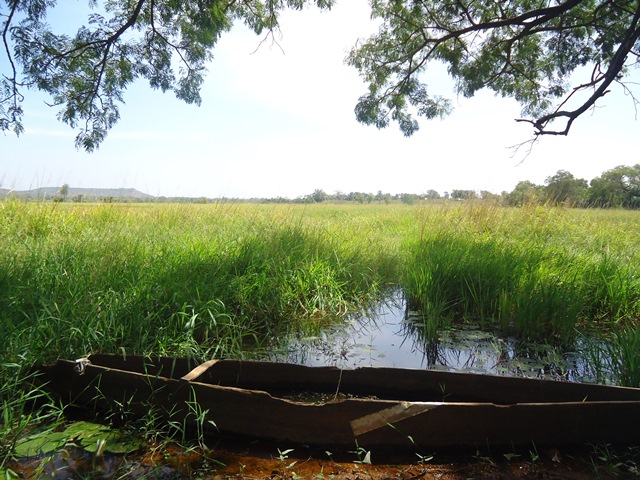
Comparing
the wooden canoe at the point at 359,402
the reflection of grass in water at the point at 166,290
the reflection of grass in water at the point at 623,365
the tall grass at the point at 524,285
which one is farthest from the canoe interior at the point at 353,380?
the tall grass at the point at 524,285

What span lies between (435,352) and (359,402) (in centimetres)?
156

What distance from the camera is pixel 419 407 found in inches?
72.4

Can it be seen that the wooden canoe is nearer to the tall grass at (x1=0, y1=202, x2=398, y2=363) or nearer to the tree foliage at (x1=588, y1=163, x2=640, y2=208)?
the tall grass at (x1=0, y1=202, x2=398, y2=363)

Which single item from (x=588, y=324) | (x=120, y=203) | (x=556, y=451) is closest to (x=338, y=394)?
(x=556, y=451)

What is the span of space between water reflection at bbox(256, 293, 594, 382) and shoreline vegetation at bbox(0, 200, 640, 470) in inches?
5.8

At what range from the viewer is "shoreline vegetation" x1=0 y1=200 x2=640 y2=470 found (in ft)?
8.59

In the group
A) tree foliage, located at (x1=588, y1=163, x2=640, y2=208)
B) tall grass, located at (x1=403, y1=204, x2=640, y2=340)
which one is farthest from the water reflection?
tree foliage, located at (x1=588, y1=163, x2=640, y2=208)

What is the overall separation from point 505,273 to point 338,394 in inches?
107

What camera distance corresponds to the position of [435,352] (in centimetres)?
317

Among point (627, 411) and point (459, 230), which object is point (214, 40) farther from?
point (627, 411)

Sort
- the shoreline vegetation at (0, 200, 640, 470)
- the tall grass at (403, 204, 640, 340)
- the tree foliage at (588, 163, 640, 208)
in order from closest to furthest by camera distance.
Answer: the shoreline vegetation at (0, 200, 640, 470), the tall grass at (403, 204, 640, 340), the tree foliage at (588, 163, 640, 208)

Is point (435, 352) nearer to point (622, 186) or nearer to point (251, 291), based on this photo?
point (251, 291)

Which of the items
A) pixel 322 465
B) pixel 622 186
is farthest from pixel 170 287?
pixel 622 186

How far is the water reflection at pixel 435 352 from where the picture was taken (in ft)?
9.27
